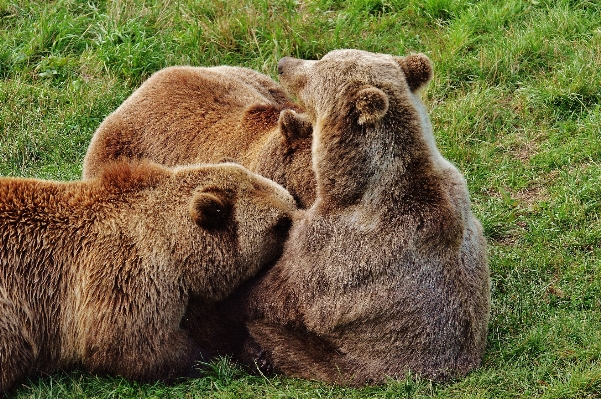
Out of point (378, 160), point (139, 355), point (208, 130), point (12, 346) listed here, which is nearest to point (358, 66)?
point (378, 160)

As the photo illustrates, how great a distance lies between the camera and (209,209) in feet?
24.0

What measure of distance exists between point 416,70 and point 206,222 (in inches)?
83.1

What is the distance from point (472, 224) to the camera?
294 inches

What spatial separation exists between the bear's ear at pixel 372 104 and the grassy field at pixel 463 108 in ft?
6.60

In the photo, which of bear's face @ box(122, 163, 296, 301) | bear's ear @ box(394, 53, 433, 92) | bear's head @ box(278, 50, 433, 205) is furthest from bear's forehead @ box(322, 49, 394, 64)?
bear's face @ box(122, 163, 296, 301)

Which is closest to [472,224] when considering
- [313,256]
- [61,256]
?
[313,256]

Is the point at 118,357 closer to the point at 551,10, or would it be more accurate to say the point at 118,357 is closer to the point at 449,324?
the point at 449,324

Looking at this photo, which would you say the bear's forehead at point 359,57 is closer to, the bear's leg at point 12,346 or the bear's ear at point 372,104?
the bear's ear at point 372,104

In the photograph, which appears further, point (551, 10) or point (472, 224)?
point (551, 10)

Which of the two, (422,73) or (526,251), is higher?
(422,73)

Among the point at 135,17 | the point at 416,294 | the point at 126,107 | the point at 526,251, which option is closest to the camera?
the point at 416,294

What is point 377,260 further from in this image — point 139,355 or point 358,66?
point 139,355

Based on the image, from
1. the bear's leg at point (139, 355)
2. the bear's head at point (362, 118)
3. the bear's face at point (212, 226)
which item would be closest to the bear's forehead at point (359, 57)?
the bear's head at point (362, 118)

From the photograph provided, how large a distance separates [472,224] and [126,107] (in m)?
3.96
